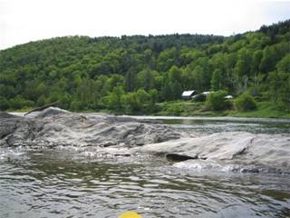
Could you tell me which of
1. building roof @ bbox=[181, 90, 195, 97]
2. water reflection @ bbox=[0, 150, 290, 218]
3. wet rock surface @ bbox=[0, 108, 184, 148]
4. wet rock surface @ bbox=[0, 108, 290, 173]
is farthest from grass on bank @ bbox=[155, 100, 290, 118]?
water reflection @ bbox=[0, 150, 290, 218]

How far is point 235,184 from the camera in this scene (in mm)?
17438

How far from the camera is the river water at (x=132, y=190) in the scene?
13203 millimetres

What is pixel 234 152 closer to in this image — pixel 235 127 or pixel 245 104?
Result: pixel 235 127

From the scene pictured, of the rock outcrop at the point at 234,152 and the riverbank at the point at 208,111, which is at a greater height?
the rock outcrop at the point at 234,152

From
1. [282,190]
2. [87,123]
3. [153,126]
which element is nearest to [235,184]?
[282,190]

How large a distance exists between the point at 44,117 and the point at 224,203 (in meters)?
26.4

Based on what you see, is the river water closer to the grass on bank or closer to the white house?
the grass on bank

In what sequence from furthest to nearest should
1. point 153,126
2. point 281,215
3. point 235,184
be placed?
point 153,126 < point 235,184 < point 281,215

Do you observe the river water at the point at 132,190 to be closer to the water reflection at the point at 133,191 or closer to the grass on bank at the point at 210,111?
the water reflection at the point at 133,191

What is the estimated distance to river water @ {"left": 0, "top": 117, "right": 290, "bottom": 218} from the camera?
13203mm

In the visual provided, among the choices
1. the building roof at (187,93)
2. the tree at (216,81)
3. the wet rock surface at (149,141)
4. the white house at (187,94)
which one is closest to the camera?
the wet rock surface at (149,141)

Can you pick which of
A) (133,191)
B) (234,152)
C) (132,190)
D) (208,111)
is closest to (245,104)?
(208,111)

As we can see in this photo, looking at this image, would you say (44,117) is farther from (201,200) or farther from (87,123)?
(201,200)

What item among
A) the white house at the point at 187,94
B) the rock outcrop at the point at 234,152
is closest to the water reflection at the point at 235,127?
the rock outcrop at the point at 234,152
